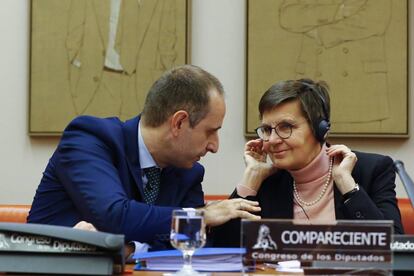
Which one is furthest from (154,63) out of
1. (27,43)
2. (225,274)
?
(225,274)

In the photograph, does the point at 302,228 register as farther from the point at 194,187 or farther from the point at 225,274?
the point at 194,187

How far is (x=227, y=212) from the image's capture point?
8.02ft

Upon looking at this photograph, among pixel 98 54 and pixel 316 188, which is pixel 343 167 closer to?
pixel 316 188

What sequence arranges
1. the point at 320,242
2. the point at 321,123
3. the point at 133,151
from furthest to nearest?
the point at 321,123
the point at 133,151
the point at 320,242

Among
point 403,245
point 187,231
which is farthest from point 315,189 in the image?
point 187,231

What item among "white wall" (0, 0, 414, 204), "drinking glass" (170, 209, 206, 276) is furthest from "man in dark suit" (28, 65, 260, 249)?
"white wall" (0, 0, 414, 204)

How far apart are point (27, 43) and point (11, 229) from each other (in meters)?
2.33

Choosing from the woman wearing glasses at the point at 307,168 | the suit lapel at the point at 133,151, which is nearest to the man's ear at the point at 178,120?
the suit lapel at the point at 133,151

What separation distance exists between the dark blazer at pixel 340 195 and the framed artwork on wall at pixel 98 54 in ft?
3.33

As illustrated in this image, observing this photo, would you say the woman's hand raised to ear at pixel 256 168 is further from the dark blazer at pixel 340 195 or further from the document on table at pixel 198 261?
the document on table at pixel 198 261

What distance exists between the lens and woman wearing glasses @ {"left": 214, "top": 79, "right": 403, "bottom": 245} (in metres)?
2.94

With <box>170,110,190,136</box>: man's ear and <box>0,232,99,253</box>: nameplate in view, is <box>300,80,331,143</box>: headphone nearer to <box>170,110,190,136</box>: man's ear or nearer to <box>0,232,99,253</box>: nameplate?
<box>170,110,190,136</box>: man's ear

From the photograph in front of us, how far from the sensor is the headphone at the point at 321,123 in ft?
9.67

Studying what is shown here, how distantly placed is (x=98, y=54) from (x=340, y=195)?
157 centimetres
